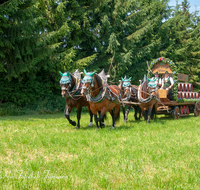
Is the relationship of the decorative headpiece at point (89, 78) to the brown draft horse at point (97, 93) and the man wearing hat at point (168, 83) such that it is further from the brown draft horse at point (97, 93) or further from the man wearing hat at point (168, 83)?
the man wearing hat at point (168, 83)

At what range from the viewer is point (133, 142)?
18.5 feet

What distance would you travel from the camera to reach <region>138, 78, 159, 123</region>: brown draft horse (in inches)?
362

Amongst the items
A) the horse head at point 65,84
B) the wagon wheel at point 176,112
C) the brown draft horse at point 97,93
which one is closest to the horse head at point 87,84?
the brown draft horse at point 97,93

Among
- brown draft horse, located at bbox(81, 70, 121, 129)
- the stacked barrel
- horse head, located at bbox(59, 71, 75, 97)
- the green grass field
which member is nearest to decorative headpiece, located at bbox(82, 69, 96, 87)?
brown draft horse, located at bbox(81, 70, 121, 129)

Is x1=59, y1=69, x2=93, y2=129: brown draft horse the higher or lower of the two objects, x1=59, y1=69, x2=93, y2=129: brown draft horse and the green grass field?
the higher

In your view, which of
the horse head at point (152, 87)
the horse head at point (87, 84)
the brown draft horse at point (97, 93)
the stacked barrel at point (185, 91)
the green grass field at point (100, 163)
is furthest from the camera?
the stacked barrel at point (185, 91)

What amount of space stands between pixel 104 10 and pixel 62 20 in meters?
4.97

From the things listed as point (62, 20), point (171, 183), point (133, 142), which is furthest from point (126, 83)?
point (62, 20)

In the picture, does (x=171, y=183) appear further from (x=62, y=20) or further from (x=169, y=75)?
(x=62, y=20)

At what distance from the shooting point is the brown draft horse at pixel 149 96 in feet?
30.2

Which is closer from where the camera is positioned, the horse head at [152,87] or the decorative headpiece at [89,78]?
the decorative headpiece at [89,78]

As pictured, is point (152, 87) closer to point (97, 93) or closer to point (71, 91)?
point (97, 93)

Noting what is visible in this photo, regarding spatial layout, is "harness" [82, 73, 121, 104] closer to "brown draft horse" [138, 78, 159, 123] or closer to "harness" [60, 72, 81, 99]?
"harness" [60, 72, 81, 99]

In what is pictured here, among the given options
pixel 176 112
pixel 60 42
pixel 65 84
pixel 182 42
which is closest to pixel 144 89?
pixel 176 112
